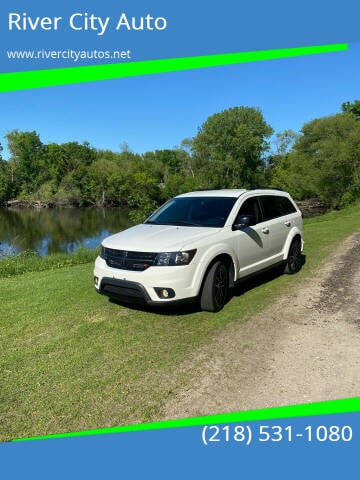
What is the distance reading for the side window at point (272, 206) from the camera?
726cm

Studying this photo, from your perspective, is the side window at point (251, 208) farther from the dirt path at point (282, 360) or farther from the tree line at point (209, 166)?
the tree line at point (209, 166)

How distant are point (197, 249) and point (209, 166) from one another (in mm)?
60015

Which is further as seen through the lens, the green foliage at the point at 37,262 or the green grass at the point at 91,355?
the green foliage at the point at 37,262

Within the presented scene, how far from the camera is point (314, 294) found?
21.6 ft

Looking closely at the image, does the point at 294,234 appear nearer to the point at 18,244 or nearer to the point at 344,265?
the point at 344,265

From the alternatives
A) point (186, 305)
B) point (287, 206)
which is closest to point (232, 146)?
point (287, 206)

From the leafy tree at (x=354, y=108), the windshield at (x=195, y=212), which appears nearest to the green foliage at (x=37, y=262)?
the windshield at (x=195, y=212)

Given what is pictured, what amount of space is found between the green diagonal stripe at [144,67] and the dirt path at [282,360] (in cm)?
633

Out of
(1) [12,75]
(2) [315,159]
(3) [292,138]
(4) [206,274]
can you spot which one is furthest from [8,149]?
(4) [206,274]

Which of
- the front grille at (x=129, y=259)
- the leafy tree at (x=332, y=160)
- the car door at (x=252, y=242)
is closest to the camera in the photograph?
the front grille at (x=129, y=259)

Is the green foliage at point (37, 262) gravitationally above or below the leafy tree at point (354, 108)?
below

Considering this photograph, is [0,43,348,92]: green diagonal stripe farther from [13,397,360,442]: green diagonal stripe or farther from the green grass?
[13,397,360,442]: green diagonal stripe

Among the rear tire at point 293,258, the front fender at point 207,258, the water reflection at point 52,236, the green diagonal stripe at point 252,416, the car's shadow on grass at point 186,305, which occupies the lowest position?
the water reflection at point 52,236

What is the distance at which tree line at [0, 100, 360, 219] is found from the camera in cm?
4209
